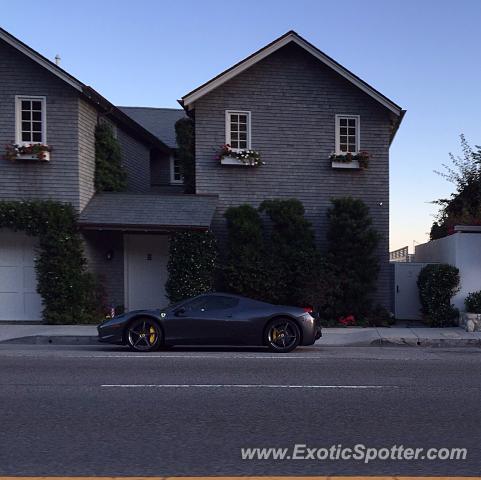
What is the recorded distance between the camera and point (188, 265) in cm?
1698

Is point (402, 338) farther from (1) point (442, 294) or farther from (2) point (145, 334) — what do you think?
(2) point (145, 334)

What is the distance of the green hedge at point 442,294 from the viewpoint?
1653 centimetres

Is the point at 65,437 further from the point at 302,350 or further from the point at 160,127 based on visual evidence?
the point at 160,127

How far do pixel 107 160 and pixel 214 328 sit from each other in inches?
340

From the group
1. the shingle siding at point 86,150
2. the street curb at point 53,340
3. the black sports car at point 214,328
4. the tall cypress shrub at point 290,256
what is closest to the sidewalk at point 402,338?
the tall cypress shrub at point 290,256

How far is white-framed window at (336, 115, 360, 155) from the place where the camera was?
18.9 metres

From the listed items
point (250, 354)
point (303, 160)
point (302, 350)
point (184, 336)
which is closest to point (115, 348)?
point (184, 336)

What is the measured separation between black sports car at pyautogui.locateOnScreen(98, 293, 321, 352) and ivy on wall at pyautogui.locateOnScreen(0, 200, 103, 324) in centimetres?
480

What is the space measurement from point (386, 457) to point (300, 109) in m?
14.4

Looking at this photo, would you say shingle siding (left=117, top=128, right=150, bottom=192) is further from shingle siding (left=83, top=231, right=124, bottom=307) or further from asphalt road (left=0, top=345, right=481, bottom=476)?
asphalt road (left=0, top=345, right=481, bottom=476)

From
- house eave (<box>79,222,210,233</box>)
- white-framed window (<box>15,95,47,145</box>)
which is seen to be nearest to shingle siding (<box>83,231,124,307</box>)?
house eave (<box>79,222,210,233</box>)

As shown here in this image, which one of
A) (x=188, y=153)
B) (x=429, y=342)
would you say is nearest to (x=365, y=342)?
(x=429, y=342)

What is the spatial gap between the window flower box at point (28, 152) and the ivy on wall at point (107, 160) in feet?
6.05

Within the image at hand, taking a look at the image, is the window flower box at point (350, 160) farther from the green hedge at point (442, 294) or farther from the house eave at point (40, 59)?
the house eave at point (40, 59)
